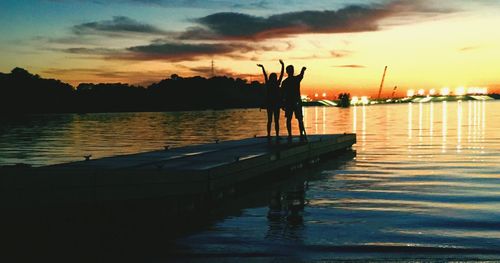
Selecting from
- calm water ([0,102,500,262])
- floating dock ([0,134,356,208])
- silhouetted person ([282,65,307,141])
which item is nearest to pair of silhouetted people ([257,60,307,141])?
silhouetted person ([282,65,307,141])

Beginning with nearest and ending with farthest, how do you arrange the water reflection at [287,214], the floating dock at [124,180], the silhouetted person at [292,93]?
1. the floating dock at [124,180]
2. the water reflection at [287,214]
3. the silhouetted person at [292,93]

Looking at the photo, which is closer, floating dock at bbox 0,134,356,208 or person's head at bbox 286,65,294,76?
floating dock at bbox 0,134,356,208

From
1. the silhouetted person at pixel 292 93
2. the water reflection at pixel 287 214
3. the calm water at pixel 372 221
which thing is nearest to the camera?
→ the calm water at pixel 372 221

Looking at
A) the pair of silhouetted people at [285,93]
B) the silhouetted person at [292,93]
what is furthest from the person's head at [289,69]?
the silhouetted person at [292,93]

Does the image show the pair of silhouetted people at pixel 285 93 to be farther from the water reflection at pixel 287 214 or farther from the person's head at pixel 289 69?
the water reflection at pixel 287 214

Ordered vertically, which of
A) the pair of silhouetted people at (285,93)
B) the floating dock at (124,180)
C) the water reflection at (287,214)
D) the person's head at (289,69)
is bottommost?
the water reflection at (287,214)

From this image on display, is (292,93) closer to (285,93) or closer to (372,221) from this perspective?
(285,93)

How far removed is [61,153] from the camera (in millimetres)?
28312

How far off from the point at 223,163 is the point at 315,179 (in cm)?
473

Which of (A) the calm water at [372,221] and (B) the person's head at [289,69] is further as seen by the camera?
(B) the person's head at [289,69]

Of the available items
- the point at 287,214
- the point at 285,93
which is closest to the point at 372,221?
the point at 287,214

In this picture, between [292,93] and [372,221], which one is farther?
[292,93]

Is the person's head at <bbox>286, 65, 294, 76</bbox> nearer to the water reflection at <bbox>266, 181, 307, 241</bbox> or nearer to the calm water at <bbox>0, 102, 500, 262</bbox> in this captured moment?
the calm water at <bbox>0, 102, 500, 262</bbox>

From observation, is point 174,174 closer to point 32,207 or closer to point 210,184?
point 210,184
